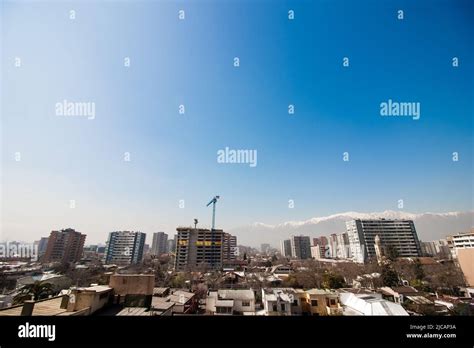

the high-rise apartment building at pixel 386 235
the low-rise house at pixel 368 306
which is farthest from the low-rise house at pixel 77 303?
the high-rise apartment building at pixel 386 235

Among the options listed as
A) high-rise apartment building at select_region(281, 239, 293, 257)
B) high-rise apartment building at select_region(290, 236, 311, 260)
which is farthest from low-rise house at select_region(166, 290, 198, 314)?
high-rise apartment building at select_region(281, 239, 293, 257)

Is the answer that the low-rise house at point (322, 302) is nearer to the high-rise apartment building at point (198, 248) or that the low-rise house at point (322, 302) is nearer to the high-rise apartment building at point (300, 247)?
the high-rise apartment building at point (198, 248)

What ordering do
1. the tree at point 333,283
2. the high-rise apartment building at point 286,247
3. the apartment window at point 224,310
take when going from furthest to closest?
the high-rise apartment building at point 286,247 → the tree at point 333,283 → the apartment window at point 224,310

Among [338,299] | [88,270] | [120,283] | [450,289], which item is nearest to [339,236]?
[450,289]

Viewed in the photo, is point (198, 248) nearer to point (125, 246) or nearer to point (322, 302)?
point (125, 246)

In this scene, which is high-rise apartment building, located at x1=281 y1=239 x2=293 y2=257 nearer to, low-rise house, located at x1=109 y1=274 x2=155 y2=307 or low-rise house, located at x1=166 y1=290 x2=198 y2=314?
low-rise house, located at x1=166 y1=290 x2=198 y2=314
